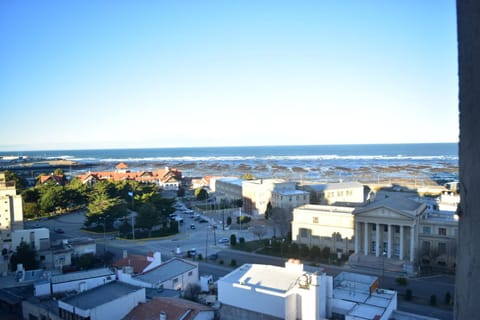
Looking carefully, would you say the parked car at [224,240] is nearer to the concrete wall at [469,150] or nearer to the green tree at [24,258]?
the green tree at [24,258]

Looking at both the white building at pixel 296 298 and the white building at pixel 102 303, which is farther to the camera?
the white building at pixel 102 303

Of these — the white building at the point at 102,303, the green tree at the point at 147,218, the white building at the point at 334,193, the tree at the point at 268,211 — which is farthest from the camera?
the white building at the point at 334,193

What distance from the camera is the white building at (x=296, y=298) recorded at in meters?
15.1

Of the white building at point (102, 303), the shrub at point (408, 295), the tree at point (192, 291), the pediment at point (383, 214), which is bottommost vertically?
the shrub at point (408, 295)

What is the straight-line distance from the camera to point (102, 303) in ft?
55.8

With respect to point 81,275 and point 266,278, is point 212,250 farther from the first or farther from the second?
point 266,278

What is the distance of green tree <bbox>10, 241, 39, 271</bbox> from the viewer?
2884 centimetres

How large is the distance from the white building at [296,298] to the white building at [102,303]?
427cm

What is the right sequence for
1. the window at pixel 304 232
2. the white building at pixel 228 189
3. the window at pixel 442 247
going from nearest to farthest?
the window at pixel 442 247
the window at pixel 304 232
the white building at pixel 228 189

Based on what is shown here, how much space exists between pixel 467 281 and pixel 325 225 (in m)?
33.4

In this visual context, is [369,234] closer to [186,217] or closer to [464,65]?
[186,217]

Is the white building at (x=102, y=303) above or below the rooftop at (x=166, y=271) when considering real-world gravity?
above

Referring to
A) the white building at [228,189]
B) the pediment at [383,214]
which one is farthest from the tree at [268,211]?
the pediment at [383,214]

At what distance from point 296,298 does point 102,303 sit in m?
8.28
